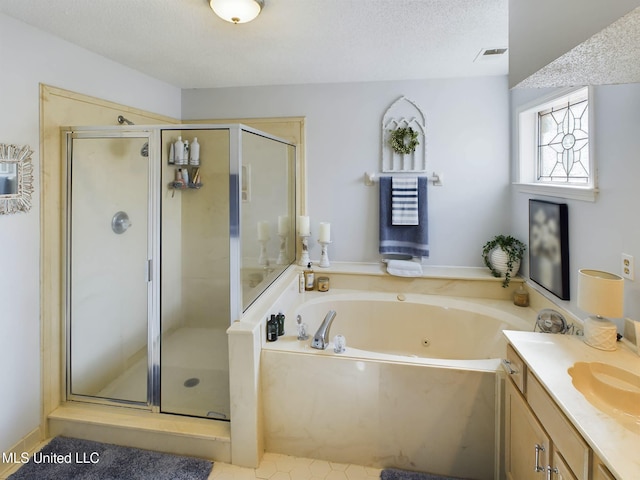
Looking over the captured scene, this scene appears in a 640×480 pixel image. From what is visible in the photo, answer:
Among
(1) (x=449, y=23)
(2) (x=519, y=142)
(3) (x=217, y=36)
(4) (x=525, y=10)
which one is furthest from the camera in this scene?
(2) (x=519, y=142)

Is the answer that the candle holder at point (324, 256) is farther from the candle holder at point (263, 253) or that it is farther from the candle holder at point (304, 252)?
the candle holder at point (263, 253)

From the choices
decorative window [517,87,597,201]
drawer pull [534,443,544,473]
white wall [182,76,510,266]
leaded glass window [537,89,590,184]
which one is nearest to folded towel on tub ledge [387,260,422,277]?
white wall [182,76,510,266]

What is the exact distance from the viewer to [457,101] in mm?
2969

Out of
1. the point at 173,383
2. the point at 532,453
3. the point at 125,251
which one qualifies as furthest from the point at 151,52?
the point at 532,453

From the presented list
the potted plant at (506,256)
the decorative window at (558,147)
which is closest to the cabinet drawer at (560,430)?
the decorative window at (558,147)

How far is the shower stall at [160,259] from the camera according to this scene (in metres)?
2.12

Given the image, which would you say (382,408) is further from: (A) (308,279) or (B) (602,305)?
(A) (308,279)

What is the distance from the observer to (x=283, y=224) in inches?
119

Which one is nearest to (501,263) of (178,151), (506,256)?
(506,256)

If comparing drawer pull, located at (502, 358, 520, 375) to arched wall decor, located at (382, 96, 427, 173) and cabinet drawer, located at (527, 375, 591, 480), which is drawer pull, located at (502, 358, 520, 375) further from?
arched wall decor, located at (382, 96, 427, 173)

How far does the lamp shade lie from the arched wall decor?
1.78 metres

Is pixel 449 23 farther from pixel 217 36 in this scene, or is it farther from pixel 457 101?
pixel 217 36

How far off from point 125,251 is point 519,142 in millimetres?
3033

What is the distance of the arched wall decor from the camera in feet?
9.95
